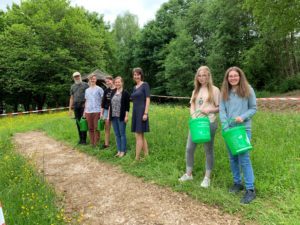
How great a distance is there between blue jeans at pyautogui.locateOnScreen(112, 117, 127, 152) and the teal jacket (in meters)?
2.80

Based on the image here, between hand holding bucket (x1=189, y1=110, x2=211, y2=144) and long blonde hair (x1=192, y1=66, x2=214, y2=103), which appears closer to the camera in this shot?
hand holding bucket (x1=189, y1=110, x2=211, y2=144)

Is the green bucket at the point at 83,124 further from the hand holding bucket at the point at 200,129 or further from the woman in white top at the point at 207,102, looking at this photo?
the hand holding bucket at the point at 200,129

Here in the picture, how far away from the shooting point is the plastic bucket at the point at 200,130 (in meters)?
4.13

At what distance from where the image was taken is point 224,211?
12.4 feet

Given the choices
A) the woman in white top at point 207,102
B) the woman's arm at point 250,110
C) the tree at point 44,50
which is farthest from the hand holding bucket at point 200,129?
the tree at point 44,50

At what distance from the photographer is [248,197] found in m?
3.92

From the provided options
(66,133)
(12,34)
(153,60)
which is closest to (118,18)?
(153,60)

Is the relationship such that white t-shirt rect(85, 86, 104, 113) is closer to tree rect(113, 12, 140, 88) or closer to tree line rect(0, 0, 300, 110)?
tree line rect(0, 0, 300, 110)

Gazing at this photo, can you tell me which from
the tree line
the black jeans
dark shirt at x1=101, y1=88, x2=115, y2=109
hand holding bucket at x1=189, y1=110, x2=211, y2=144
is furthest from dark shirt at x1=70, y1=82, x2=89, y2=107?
the tree line

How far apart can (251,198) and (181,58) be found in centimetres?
2567

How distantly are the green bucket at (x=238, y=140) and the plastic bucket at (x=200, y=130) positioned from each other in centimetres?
36

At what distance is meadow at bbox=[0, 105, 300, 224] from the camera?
3650mm

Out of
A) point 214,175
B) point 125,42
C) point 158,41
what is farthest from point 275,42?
point 214,175

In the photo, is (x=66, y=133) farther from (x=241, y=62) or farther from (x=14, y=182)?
(x=241, y=62)
